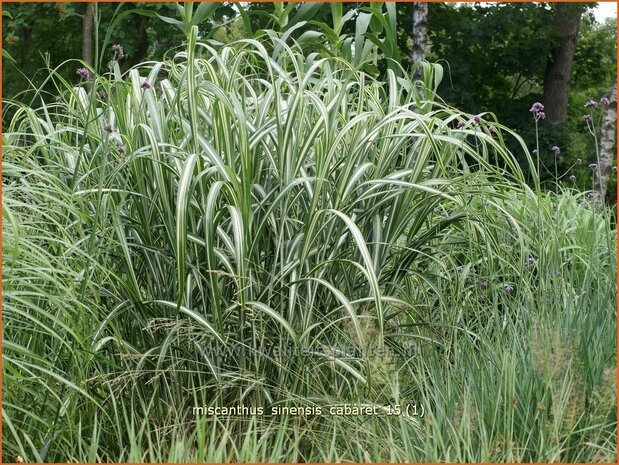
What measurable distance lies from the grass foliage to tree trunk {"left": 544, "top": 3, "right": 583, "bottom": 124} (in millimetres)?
9629

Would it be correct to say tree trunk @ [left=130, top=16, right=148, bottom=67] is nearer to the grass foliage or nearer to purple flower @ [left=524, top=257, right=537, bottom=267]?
the grass foliage

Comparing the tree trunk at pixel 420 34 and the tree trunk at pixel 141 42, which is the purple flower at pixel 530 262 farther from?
the tree trunk at pixel 141 42

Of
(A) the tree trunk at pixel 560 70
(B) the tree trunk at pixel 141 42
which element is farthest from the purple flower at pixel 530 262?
(A) the tree trunk at pixel 560 70

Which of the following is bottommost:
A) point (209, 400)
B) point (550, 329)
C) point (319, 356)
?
point (209, 400)

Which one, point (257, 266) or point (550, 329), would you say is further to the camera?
point (257, 266)

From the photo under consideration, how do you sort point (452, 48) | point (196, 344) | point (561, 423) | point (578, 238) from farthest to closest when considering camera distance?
1. point (452, 48)
2. point (578, 238)
3. point (196, 344)
4. point (561, 423)

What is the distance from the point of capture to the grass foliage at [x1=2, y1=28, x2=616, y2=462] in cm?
244

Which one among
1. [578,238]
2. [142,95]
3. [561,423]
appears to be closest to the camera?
[561,423]

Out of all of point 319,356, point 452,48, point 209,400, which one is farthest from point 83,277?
point 452,48

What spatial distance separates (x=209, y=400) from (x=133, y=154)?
0.93m

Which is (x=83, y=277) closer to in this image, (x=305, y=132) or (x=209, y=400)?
(x=209, y=400)

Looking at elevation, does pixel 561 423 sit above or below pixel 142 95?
below

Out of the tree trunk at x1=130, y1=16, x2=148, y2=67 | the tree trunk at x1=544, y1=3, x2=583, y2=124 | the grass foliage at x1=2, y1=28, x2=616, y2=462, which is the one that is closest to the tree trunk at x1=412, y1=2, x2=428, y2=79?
the grass foliage at x1=2, y1=28, x2=616, y2=462

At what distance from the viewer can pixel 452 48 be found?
39.6ft
